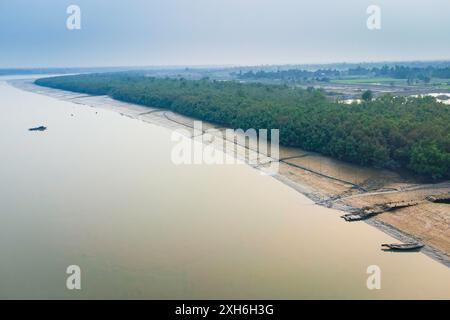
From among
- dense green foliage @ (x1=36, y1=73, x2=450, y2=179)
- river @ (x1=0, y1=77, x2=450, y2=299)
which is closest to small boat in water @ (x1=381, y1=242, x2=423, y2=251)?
river @ (x1=0, y1=77, x2=450, y2=299)

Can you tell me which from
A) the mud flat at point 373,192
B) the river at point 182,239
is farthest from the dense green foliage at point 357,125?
the river at point 182,239

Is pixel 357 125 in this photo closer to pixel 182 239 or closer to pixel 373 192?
pixel 373 192

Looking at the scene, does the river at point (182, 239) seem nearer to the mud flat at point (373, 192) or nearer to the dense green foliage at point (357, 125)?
the mud flat at point (373, 192)

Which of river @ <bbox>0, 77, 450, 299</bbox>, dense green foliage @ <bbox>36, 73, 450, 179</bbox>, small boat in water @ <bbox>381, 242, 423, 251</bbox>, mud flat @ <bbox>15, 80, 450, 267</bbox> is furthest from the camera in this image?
dense green foliage @ <bbox>36, 73, 450, 179</bbox>

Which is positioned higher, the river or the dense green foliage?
the dense green foliage

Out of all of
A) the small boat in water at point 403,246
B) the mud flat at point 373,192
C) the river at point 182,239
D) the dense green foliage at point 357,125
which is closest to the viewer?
the river at point 182,239

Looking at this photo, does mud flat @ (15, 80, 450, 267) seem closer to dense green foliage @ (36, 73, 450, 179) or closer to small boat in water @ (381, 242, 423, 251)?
small boat in water @ (381, 242, 423, 251)
